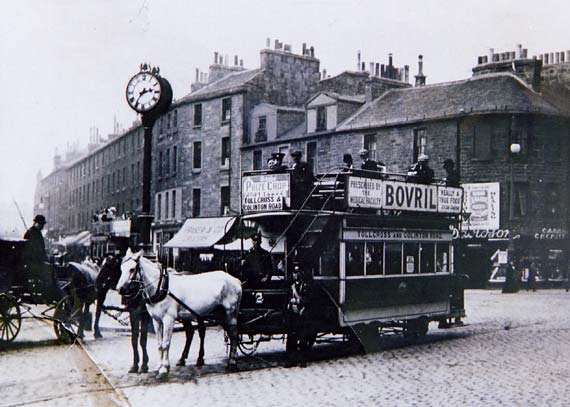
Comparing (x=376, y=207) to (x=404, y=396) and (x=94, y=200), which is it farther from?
(x=94, y=200)

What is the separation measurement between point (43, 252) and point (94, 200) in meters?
32.7

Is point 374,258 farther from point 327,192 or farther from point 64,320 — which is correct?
point 64,320

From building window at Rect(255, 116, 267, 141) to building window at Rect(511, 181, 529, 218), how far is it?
1308cm

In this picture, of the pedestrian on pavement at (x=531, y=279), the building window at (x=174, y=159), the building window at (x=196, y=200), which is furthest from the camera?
the building window at (x=174, y=159)

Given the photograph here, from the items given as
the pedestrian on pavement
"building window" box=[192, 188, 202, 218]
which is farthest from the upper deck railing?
"building window" box=[192, 188, 202, 218]

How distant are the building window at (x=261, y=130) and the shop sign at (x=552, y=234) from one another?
14.4m

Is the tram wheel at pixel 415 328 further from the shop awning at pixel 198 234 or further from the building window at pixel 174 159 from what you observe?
the building window at pixel 174 159

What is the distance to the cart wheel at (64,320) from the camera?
41.0ft

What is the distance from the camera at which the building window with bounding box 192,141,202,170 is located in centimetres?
3972

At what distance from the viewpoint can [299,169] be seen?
11.6 metres

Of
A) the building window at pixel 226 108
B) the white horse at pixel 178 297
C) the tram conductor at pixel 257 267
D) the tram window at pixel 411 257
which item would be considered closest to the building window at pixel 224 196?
the building window at pixel 226 108

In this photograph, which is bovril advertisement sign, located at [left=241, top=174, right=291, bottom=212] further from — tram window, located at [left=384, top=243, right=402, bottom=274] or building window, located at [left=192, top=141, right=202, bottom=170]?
building window, located at [left=192, top=141, right=202, bottom=170]

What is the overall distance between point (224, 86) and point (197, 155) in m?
4.16

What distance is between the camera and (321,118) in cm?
3397
